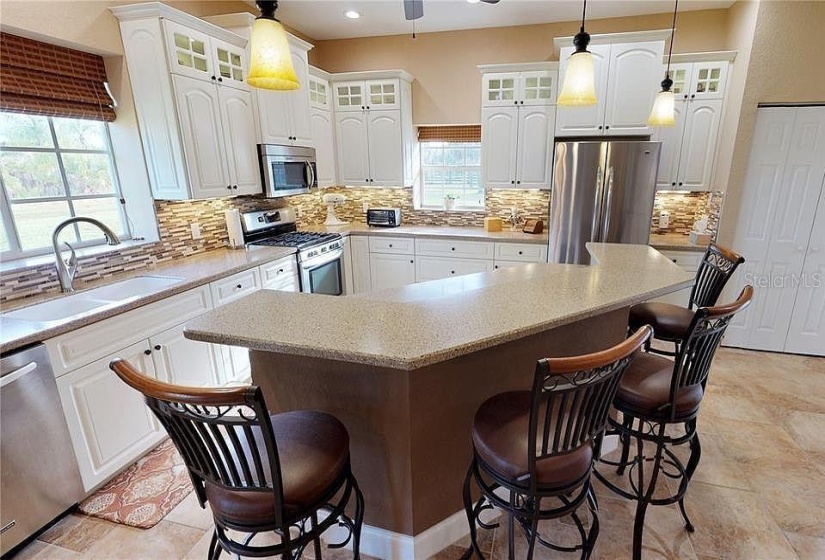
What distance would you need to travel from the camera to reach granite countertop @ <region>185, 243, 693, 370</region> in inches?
50.6

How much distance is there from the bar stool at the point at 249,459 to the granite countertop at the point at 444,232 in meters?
3.17

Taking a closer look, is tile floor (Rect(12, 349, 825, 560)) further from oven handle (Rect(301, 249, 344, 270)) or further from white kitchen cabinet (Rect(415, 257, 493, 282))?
white kitchen cabinet (Rect(415, 257, 493, 282))

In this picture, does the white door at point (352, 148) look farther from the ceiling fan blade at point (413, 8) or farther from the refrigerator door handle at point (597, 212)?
the refrigerator door handle at point (597, 212)

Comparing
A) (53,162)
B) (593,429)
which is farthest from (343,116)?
(593,429)

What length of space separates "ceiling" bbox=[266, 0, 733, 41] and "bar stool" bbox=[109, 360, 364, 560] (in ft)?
12.3

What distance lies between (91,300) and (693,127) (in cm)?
496

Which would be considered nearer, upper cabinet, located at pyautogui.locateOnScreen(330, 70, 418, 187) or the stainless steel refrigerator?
the stainless steel refrigerator

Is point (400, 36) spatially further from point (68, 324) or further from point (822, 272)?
point (822, 272)

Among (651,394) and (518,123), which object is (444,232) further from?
(651,394)

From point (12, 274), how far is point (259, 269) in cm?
139

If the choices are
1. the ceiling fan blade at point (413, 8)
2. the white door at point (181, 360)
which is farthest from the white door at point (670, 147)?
the white door at point (181, 360)

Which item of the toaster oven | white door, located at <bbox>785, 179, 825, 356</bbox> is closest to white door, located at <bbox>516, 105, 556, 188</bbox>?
the toaster oven

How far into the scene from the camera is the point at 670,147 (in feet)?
12.5

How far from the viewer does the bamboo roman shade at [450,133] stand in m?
4.61
